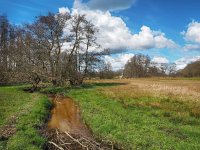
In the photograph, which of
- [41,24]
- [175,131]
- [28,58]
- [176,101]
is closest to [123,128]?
[175,131]

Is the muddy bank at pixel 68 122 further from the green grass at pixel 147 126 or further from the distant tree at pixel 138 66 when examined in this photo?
the distant tree at pixel 138 66

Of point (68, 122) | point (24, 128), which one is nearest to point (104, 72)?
point (68, 122)

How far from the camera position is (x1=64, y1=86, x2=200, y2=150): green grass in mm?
13004

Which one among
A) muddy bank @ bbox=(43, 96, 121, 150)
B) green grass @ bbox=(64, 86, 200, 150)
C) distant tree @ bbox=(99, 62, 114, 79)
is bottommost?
muddy bank @ bbox=(43, 96, 121, 150)

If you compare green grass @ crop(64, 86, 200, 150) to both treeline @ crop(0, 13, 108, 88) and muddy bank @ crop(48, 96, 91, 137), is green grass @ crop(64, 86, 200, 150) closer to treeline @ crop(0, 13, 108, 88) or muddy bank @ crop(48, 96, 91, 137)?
muddy bank @ crop(48, 96, 91, 137)

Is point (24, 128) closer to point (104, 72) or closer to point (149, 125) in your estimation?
point (149, 125)

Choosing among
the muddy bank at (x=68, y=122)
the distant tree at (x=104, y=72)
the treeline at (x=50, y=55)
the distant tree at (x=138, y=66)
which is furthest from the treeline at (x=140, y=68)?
the muddy bank at (x=68, y=122)

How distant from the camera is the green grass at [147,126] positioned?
42.7 feet

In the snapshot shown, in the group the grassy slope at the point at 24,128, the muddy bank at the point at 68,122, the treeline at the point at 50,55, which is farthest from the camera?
the treeline at the point at 50,55

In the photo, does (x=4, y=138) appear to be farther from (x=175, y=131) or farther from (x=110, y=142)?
(x=175, y=131)

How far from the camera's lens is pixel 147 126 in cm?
1586

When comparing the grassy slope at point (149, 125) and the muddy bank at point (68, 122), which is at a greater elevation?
the grassy slope at point (149, 125)

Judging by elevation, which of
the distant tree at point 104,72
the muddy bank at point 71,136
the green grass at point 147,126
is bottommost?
the muddy bank at point 71,136

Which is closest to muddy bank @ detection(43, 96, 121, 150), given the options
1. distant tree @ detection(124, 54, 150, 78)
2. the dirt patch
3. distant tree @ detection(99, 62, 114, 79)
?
the dirt patch
